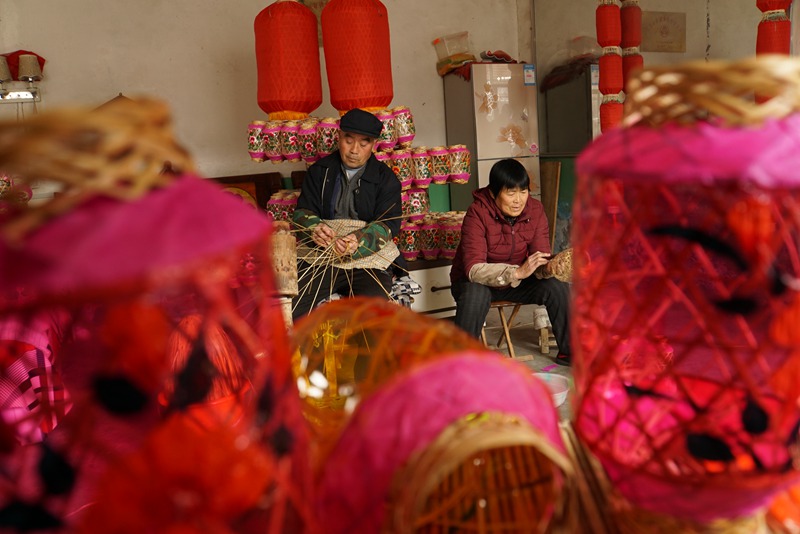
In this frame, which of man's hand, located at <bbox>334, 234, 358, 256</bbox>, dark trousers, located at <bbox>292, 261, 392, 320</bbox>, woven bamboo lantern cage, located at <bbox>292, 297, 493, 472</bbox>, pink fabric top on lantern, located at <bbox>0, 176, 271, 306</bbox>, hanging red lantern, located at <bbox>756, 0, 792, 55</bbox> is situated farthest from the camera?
hanging red lantern, located at <bbox>756, 0, 792, 55</bbox>

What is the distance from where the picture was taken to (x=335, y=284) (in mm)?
2561

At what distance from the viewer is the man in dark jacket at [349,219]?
2.41 metres

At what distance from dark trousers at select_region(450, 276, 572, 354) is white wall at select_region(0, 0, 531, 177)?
2.03 m

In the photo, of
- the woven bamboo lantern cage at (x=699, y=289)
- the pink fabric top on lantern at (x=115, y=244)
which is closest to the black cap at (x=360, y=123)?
the woven bamboo lantern cage at (x=699, y=289)

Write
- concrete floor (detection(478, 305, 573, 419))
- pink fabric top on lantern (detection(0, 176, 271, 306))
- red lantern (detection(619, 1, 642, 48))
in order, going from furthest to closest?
red lantern (detection(619, 1, 642, 48))
concrete floor (detection(478, 305, 573, 419))
pink fabric top on lantern (detection(0, 176, 271, 306))

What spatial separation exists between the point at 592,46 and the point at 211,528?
465cm

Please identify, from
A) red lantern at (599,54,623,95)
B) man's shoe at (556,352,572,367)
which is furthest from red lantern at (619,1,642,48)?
man's shoe at (556,352,572,367)

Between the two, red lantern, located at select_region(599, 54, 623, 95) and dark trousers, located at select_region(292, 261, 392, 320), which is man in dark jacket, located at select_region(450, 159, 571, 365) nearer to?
dark trousers, located at select_region(292, 261, 392, 320)

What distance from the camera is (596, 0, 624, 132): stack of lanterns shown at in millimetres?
3561

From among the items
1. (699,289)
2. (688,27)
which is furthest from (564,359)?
(688,27)

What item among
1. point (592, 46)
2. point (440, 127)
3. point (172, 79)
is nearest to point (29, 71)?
point (172, 79)

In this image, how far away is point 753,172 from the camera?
1.38 ft

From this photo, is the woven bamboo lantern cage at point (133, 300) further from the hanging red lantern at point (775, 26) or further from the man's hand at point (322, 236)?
the hanging red lantern at point (775, 26)

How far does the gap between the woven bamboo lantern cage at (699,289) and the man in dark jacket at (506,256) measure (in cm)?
186
